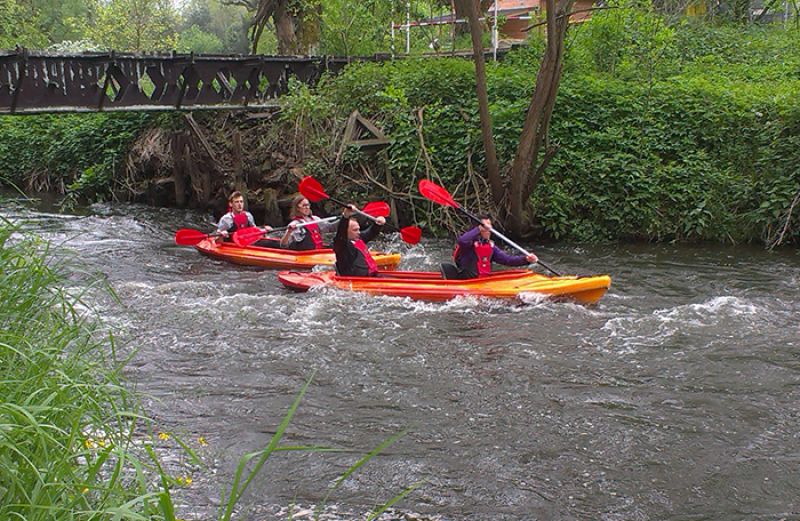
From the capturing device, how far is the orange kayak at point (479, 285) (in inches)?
317

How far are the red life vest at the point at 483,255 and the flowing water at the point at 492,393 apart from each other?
0.69 metres

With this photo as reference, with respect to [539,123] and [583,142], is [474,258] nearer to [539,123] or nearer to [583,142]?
[539,123]

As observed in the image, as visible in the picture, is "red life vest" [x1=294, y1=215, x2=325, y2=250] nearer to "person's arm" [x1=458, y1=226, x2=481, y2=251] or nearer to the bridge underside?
"person's arm" [x1=458, y1=226, x2=481, y2=251]

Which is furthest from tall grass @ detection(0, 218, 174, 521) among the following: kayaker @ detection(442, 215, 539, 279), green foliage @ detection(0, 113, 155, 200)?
green foliage @ detection(0, 113, 155, 200)

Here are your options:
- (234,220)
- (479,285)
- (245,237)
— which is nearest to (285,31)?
(234,220)

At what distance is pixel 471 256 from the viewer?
8.78m

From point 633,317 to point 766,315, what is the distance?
1245 mm

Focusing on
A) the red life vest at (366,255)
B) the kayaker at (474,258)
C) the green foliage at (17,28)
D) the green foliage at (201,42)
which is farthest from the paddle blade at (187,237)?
the green foliage at (201,42)

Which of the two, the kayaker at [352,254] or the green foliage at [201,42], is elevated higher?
the green foliage at [201,42]

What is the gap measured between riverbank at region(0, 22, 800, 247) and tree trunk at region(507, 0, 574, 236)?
497 millimetres

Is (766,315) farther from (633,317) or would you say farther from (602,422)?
(602,422)

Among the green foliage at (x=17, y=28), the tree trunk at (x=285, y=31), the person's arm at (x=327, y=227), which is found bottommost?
the person's arm at (x=327, y=227)

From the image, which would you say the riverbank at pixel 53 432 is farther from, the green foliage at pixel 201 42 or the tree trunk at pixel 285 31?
the green foliage at pixel 201 42

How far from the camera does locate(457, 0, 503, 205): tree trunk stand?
11.0m
